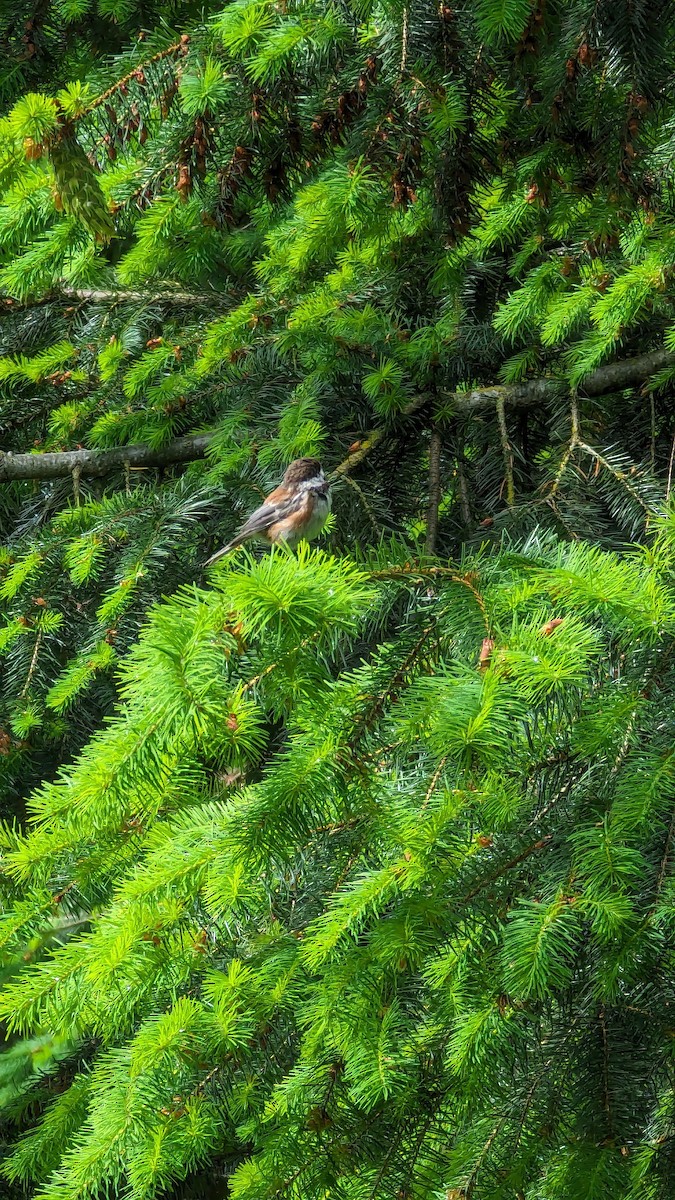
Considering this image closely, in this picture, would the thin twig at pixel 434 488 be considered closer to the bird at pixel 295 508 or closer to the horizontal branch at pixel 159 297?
the bird at pixel 295 508

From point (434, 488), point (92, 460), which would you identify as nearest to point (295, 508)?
point (434, 488)

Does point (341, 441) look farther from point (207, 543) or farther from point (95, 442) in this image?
point (95, 442)

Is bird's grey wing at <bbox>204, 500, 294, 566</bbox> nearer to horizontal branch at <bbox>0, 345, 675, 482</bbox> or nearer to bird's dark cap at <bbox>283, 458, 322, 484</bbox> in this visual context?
bird's dark cap at <bbox>283, 458, 322, 484</bbox>

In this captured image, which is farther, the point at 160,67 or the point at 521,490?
the point at 521,490

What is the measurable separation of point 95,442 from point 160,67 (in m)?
1.52

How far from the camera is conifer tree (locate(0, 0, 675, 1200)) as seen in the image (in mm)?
1494

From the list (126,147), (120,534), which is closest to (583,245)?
(126,147)

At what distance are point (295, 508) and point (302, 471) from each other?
0.10 metres

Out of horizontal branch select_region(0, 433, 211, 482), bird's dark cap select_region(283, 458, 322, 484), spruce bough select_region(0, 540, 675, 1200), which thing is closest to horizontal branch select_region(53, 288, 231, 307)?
horizontal branch select_region(0, 433, 211, 482)

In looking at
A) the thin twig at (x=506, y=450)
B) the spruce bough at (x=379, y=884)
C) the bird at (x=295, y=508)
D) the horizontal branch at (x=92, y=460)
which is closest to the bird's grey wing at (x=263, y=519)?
the bird at (x=295, y=508)

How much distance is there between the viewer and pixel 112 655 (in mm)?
3010

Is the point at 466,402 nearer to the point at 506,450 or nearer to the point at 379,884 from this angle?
the point at 506,450

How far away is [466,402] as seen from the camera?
319 cm

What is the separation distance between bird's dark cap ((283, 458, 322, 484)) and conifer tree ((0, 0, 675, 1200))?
0.52 ft
